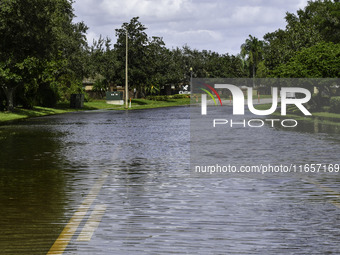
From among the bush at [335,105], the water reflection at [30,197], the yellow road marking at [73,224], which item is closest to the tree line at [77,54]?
the bush at [335,105]

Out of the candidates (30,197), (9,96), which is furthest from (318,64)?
(30,197)

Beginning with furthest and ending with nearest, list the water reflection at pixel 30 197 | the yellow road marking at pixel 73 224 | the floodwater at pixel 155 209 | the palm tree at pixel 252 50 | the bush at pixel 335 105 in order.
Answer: the palm tree at pixel 252 50
the bush at pixel 335 105
the water reflection at pixel 30 197
the floodwater at pixel 155 209
the yellow road marking at pixel 73 224

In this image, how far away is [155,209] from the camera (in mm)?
9961

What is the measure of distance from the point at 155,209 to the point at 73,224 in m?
1.57

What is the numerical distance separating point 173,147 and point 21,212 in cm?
1221

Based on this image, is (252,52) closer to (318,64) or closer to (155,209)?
(318,64)

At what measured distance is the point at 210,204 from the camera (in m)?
10.4

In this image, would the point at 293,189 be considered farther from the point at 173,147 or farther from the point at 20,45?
the point at 20,45

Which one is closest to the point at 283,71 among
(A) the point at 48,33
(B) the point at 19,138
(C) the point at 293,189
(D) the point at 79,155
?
(A) the point at 48,33

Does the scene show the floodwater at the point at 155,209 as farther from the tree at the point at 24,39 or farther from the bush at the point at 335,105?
the tree at the point at 24,39

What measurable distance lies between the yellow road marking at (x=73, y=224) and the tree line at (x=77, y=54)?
35338mm

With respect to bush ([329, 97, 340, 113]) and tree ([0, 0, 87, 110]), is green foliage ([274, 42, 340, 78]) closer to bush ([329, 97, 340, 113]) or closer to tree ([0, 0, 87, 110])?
bush ([329, 97, 340, 113])

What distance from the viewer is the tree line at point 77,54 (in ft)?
158

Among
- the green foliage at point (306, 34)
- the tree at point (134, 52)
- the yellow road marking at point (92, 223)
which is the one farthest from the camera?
the tree at point (134, 52)
